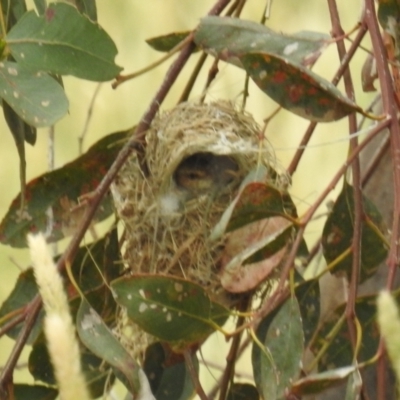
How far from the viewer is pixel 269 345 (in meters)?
0.63

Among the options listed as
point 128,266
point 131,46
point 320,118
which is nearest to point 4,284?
point 131,46

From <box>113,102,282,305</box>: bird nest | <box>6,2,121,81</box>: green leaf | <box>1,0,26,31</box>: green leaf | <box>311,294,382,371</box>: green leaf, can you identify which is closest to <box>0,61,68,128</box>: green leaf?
<box>6,2,121,81</box>: green leaf

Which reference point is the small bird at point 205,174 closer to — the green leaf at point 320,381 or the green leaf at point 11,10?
the green leaf at point 11,10

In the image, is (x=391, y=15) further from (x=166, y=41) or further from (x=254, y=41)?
(x=166, y=41)

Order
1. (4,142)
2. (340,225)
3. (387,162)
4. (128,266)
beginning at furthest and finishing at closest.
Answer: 1. (4,142)
2. (387,162)
3. (128,266)
4. (340,225)

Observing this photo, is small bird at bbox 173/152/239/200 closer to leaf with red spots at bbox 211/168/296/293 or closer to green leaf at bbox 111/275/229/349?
leaf with red spots at bbox 211/168/296/293

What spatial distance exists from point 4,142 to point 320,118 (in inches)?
49.6

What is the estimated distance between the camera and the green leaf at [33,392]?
2.45 ft

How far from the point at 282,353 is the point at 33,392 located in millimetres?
284

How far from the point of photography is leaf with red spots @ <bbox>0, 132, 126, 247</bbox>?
0.84 m

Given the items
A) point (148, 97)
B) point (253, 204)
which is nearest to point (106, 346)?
point (253, 204)

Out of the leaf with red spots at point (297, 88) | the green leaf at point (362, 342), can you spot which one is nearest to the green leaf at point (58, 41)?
the leaf with red spots at point (297, 88)

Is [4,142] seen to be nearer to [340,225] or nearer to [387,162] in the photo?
[387,162]

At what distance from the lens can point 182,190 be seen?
871 millimetres
